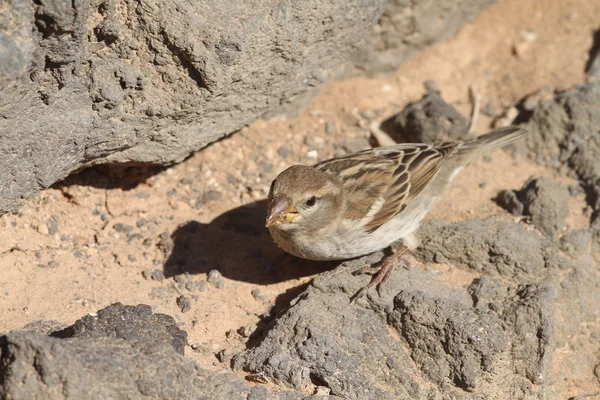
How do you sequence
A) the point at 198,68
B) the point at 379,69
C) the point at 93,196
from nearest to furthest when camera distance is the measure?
1. the point at 198,68
2. the point at 93,196
3. the point at 379,69

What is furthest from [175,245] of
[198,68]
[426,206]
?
[426,206]

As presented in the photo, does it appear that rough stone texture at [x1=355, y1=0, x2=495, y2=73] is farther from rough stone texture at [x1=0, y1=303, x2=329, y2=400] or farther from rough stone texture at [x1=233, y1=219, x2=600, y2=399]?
rough stone texture at [x1=0, y1=303, x2=329, y2=400]

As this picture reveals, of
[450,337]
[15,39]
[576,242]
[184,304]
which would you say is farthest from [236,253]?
[576,242]

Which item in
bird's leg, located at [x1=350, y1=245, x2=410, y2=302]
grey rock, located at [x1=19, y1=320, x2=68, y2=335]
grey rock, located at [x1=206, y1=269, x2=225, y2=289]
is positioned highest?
grey rock, located at [x1=19, y1=320, x2=68, y2=335]

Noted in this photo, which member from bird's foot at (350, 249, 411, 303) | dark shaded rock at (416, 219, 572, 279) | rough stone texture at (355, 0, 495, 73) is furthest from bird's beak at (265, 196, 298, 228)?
rough stone texture at (355, 0, 495, 73)

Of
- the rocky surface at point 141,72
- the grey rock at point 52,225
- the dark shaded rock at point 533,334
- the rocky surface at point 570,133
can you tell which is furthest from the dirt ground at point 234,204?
the rocky surface at point 141,72

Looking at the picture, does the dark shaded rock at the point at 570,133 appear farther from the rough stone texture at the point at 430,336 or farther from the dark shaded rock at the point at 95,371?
the dark shaded rock at the point at 95,371

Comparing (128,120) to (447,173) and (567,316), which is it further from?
(567,316)
